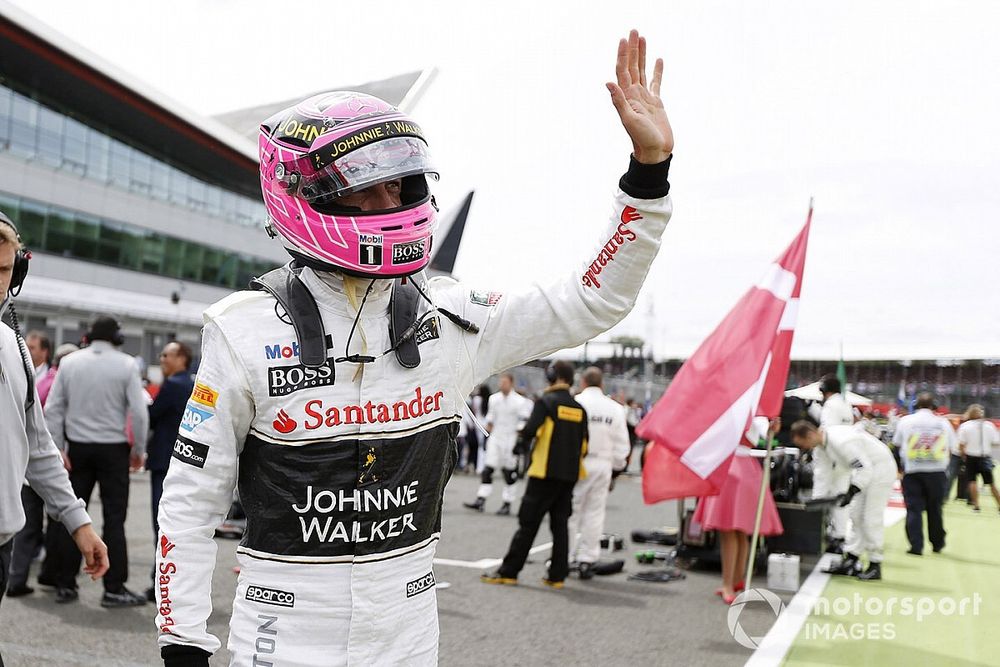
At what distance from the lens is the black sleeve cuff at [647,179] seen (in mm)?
2043

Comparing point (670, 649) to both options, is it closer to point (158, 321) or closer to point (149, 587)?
point (149, 587)

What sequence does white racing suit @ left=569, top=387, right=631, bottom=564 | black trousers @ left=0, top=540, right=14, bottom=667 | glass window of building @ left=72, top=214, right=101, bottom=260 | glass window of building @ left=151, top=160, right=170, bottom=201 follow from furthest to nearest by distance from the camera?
glass window of building @ left=151, top=160, right=170, bottom=201
glass window of building @ left=72, top=214, right=101, bottom=260
white racing suit @ left=569, top=387, right=631, bottom=564
black trousers @ left=0, top=540, right=14, bottom=667

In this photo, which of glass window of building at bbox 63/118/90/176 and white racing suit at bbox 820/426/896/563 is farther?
glass window of building at bbox 63/118/90/176

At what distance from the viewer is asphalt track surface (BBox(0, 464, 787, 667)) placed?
5.34m

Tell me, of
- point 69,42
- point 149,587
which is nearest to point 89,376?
point 149,587

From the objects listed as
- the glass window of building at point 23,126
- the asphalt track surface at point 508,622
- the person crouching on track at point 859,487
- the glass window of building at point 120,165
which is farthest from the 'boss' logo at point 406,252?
the glass window of building at point 120,165

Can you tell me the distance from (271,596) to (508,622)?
469cm

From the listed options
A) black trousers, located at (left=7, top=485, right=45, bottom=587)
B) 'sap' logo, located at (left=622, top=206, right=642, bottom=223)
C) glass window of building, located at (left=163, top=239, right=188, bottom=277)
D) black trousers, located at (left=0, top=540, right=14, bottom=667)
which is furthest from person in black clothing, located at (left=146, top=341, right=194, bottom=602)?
glass window of building, located at (left=163, top=239, right=188, bottom=277)

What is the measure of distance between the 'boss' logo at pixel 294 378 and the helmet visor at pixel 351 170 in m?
0.39

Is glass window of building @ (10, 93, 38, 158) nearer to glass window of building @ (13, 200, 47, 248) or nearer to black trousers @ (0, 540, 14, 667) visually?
glass window of building @ (13, 200, 47, 248)

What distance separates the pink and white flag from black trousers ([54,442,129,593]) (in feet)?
12.4

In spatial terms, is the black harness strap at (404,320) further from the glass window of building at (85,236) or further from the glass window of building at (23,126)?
the glass window of building at (85,236)

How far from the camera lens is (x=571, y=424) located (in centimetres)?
805

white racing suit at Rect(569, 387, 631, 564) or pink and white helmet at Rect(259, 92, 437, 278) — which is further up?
pink and white helmet at Rect(259, 92, 437, 278)
